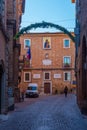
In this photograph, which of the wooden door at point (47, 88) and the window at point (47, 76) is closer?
the wooden door at point (47, 88)

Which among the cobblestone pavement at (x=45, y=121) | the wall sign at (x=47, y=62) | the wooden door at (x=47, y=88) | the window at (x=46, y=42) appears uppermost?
the window at (x=46, y=42)

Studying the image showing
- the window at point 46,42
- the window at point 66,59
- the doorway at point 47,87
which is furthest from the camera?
the window at point 46,42

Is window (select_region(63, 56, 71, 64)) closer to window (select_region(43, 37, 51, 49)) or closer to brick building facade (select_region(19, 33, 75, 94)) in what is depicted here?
brick building facade (select_region(19, 33, 75, 94))

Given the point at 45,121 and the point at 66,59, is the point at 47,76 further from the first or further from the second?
the point at 45,121

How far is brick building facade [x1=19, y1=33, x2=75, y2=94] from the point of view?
258 feet

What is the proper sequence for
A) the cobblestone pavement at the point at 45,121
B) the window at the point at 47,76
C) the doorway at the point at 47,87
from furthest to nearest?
the window at the point at 47,76, the doorway at the point at 47,87, the cobblestone pavement at the point at 45,121

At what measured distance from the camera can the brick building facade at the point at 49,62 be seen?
7869cm

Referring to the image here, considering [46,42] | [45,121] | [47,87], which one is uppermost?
[46,42]

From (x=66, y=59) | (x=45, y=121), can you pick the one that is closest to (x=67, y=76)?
(x=66, y=59)

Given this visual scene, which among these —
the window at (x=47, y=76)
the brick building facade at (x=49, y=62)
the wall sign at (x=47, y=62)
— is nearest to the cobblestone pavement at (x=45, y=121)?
the brick building facade at (x=49, y=62)

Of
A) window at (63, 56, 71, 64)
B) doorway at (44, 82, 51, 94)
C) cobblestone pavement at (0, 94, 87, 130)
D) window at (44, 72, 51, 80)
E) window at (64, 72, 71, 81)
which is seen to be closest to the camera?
cobblestone pavement at (0, 94, 87, 130)

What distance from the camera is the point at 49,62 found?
3155 inches

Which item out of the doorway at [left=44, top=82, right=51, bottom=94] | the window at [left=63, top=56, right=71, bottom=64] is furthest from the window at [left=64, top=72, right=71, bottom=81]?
the doorway at [left=44, top=82, right=51, bottom=94]

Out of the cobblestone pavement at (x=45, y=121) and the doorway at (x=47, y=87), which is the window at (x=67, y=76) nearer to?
Answer: the doorway at (x=47, y=87)
